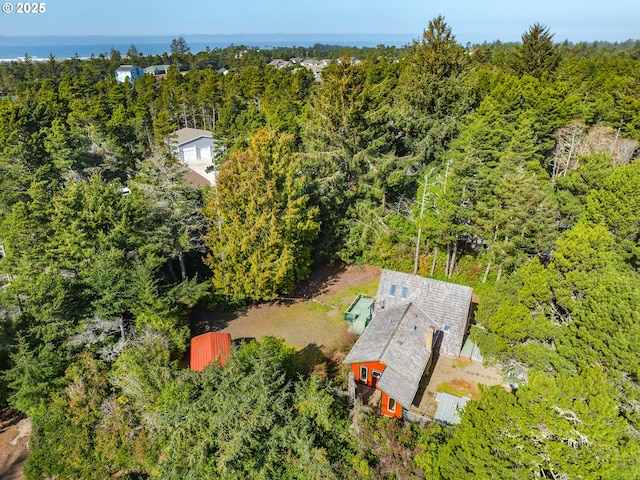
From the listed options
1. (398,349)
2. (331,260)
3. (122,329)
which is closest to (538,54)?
(331,260)

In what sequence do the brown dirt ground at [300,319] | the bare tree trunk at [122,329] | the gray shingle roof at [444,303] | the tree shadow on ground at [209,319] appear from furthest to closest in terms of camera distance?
the tree shadow on ground at [209,319], the brown dirt ground at [300,319], the gray shingle roof at [444,303], the bare tree trunk at [122,329]

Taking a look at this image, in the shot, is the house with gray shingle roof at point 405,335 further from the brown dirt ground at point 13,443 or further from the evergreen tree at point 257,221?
the brown dirt ground at point 13,443

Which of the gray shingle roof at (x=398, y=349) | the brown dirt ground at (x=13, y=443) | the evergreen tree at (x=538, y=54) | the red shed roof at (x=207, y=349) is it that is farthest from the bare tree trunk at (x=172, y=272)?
the evergreen tree at (x=538, y=54)

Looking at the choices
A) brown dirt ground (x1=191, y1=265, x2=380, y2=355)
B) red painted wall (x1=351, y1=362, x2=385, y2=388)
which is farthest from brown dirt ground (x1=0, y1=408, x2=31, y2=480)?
red painted wall (x1=351, y1=362, x2=385, y2=388)

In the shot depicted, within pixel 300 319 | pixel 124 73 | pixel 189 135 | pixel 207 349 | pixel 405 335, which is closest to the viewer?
pixel 405 335

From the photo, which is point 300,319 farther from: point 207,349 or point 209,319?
point 207,349

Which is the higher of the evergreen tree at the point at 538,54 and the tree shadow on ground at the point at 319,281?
the evergreen tree at the point at 538,54

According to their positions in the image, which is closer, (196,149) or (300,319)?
(300,319)
